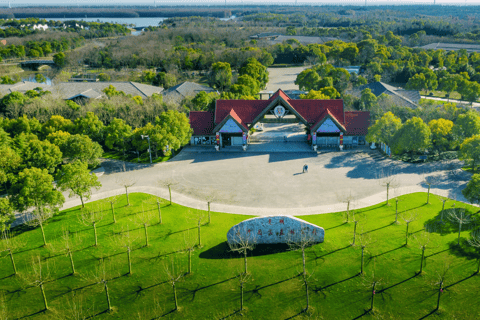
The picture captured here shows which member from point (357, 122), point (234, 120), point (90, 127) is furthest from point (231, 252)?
point (357, 122)

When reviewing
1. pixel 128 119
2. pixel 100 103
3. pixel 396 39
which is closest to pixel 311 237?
pixel 128 119

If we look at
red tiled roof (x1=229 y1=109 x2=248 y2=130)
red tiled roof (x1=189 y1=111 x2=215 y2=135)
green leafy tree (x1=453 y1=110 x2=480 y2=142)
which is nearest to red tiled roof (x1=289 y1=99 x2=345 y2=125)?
red tiled roof (x1=229 y1=109 x2=248 y2=130)

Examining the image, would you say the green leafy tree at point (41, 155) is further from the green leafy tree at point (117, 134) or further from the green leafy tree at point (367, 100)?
the green leafy tree at point (367, 100)

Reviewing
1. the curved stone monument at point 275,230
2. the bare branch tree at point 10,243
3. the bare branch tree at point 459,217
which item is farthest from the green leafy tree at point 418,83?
the bare branch tree at point 10,243

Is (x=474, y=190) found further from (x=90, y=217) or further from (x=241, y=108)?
(x=90, y=217)

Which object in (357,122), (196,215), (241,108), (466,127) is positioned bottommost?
(196,215)
